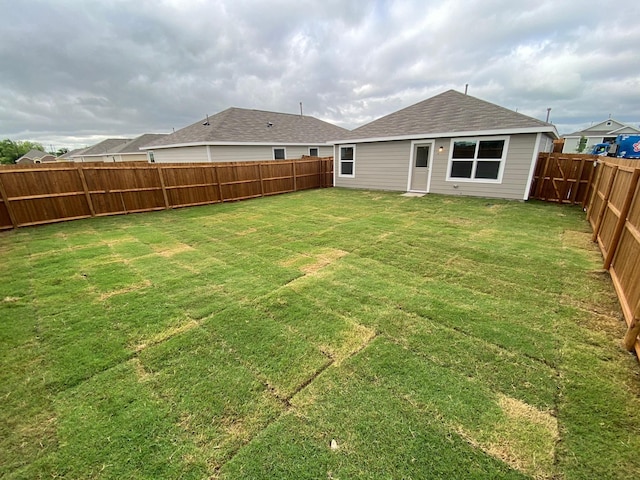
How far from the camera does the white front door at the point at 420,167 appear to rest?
11378 mm

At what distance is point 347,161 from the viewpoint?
14.1m

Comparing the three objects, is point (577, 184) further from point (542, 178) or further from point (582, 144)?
point (582, 144)

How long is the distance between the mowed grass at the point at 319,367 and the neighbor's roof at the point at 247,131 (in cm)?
1245

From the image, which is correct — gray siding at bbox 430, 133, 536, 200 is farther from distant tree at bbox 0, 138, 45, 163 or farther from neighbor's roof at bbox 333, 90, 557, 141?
distant tree at bbox 0, 138, 45, 163

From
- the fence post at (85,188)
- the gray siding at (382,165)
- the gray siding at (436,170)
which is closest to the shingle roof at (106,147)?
the fence post at (85,188)

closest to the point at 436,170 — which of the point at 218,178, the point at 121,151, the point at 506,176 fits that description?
the point at 506,176

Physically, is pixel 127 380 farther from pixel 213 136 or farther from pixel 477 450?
pixel 213 136

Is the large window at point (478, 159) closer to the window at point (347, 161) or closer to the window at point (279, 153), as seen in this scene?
the window at point (347, 161)

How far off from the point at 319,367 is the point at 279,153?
17.3 meters

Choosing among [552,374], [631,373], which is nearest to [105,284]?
[552,374]

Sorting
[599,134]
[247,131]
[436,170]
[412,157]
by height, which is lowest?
[436,170]

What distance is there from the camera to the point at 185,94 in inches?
1035

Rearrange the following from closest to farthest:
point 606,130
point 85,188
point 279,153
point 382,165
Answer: point 85,188
point 382,165
point 279,153
point 606,130

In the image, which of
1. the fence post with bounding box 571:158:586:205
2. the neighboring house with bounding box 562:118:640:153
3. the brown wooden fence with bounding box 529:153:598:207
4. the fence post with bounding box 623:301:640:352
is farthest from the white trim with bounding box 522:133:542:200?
the neighboring house with bounding box 562:118:640:153
